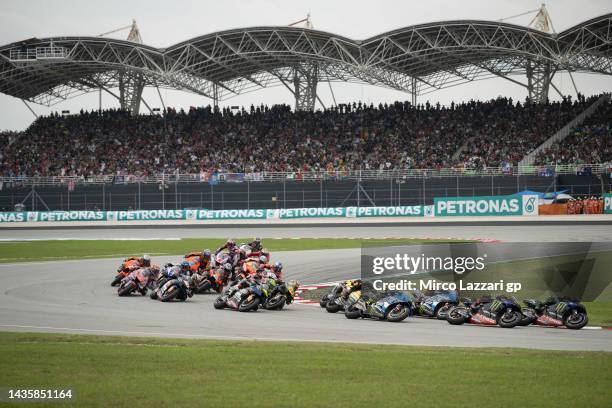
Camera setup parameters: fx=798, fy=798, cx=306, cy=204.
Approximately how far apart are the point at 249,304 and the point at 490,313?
525 centimetres

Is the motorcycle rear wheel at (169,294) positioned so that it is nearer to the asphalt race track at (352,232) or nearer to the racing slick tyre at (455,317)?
the racing slick tyre at (455,317)

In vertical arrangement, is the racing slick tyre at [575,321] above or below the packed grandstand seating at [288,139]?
below

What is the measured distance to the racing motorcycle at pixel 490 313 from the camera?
14281 mm

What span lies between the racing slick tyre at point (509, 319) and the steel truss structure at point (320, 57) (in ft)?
143

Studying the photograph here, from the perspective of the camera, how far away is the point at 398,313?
1521 cm

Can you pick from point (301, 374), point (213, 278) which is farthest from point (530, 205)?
point (301, 374)

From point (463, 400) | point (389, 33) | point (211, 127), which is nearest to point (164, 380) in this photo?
point (463, 400)

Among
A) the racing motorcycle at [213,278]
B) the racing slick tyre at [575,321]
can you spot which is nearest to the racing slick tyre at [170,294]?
the racing motorcycle at [213,278]

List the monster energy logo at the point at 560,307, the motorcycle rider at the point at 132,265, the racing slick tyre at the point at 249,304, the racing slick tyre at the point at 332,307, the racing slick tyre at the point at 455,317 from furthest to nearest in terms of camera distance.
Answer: the motorcycle rider at the point at 132,265 < the racing slick tyre at the point at 249,304 < the racing slick tyre at the point at 332,307 < the racing slick tyre at the point at 455,317 < the monster energy logo at the point at 560,307

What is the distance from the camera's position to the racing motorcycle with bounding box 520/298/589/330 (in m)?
14.1

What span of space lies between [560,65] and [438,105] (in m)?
10.7

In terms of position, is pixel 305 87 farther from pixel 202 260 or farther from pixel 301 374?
pixel 301 374

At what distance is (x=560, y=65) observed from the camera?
57719mm

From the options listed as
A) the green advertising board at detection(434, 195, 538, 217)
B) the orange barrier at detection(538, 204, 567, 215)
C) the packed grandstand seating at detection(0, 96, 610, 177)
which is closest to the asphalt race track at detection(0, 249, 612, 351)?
the green advertising board at detection(434, 195, 538, 217)
